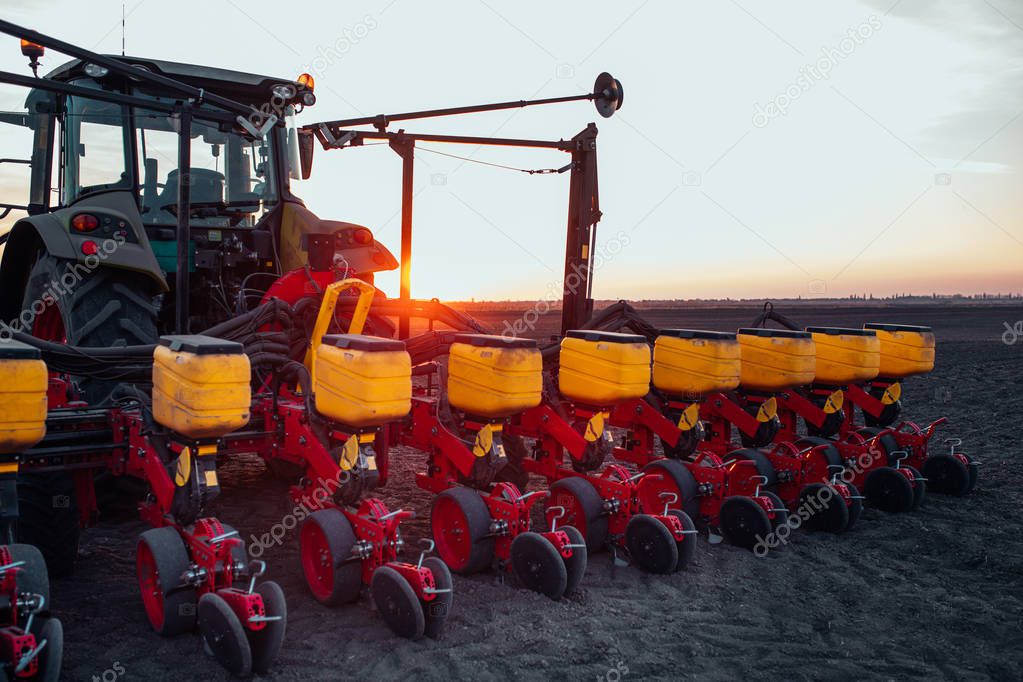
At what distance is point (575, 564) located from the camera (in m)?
4.59

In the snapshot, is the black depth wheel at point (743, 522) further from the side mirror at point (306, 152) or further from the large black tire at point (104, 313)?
the side mirror at point (306, 152)

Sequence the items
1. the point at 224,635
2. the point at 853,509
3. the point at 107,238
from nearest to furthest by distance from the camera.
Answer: the point at 224,635
the point at 107,238
the point at 853,509

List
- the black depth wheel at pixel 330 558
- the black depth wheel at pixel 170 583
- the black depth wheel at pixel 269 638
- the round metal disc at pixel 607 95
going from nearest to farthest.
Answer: the black depth wheel at pixel 269 638, the black depth wheel at pixel 170 583, the black depth wheel at pixel 330 558, the round metal disc at pixel 607 95

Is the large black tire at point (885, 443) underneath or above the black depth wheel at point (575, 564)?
above

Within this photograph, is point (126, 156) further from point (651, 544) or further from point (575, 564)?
point (651, 544)

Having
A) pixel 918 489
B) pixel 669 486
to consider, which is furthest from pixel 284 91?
pixel 918 489

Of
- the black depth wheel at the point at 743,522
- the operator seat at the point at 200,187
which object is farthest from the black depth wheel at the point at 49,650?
the black depth wheel at the point at 743,522

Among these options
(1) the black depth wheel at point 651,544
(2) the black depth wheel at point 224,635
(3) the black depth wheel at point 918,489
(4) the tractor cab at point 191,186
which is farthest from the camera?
(3) the black depth wheel at point 918,489

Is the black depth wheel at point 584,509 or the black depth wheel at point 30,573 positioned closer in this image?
the black depth wheel at point 30,573

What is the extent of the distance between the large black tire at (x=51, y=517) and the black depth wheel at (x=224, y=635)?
1.43 metres

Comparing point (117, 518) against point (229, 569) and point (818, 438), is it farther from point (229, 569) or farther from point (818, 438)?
point (818, 438)

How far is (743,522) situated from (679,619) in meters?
1.36

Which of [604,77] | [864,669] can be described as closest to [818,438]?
[864,669]

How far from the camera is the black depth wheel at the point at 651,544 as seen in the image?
4910 mm
